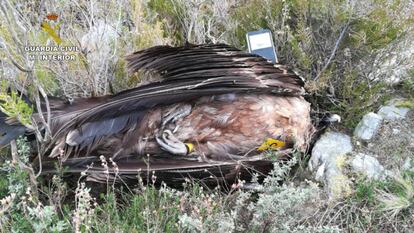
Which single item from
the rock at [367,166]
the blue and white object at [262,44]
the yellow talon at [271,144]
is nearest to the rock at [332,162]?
the rock at [367,166]

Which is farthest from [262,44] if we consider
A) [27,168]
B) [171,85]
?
[27,168]

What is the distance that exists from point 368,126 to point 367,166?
36 cm

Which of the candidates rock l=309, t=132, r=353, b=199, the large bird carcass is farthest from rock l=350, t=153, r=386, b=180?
the large bird carcass

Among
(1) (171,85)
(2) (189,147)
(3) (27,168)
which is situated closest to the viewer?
(3) (27,168)

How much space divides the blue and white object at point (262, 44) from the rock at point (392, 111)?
905mm

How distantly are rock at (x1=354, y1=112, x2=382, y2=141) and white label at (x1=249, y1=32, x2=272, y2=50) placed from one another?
934mm

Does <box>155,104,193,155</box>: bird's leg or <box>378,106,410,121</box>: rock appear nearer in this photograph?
<box>155,104,193,155</box>: bird's leg

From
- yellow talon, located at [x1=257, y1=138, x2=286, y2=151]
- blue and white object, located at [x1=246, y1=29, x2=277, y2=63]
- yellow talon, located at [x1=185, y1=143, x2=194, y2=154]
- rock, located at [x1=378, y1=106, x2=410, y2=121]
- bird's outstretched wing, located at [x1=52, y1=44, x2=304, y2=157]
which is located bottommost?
yellow talon, located at [x1=257, y1=138, x2=286, y2=151]

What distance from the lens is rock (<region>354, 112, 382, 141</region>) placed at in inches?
112

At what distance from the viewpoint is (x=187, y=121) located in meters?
2.71

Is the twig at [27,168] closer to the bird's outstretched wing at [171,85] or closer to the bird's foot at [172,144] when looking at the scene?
the bird's outstretched wing at [171,85]

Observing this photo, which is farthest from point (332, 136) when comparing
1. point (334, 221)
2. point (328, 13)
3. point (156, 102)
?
point (156, 102)

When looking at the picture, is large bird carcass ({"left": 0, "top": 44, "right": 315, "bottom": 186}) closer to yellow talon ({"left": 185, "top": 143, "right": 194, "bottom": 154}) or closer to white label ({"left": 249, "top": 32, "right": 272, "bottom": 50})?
yellow talon ({"left": 185, "top": 143, "right": 194, "bottom": 154})

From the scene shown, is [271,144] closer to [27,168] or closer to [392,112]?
[392,112]
